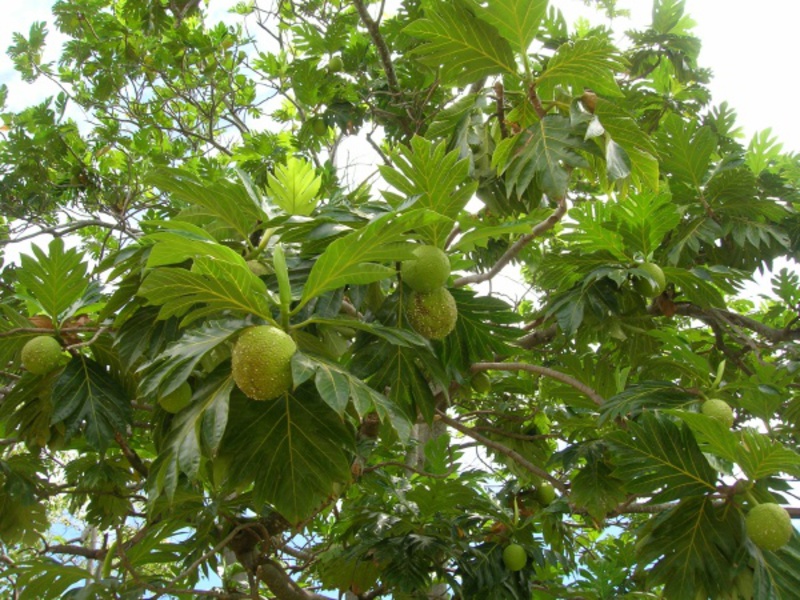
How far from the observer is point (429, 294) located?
1.55 metres

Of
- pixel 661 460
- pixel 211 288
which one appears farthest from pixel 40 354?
pixel 661 460

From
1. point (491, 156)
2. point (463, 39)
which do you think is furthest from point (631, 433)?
point (463, 39)

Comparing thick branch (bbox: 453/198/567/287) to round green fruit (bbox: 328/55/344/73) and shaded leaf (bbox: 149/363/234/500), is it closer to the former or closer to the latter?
shaded leaf (bbox: 149/363/234/500)

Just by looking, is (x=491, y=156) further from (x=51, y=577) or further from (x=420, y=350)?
(x=51, y=577)

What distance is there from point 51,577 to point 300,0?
465 cm

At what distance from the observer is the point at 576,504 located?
2.27 metres

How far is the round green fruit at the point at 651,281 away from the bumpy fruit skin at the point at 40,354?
1.67 meters

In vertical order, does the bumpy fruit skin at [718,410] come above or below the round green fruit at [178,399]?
above

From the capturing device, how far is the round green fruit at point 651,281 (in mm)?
1955

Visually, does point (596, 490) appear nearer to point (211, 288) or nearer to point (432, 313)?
point (432, 313)

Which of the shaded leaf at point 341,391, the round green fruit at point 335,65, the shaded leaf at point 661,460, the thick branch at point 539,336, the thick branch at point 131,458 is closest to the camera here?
the shaded leaf at point 341,391

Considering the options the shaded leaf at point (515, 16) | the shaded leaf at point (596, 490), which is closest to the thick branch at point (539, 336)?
the shaded leaf at point (596, 490)

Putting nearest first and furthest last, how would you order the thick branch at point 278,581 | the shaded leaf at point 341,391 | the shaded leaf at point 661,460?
the shaded leaf at point 341,391, the shaded leaf at point 661,460, the thick branch at point 278,581

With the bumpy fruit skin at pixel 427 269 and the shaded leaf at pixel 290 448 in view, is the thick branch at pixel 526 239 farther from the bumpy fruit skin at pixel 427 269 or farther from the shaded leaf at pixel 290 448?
the shaded leaf at pixel 290 448
